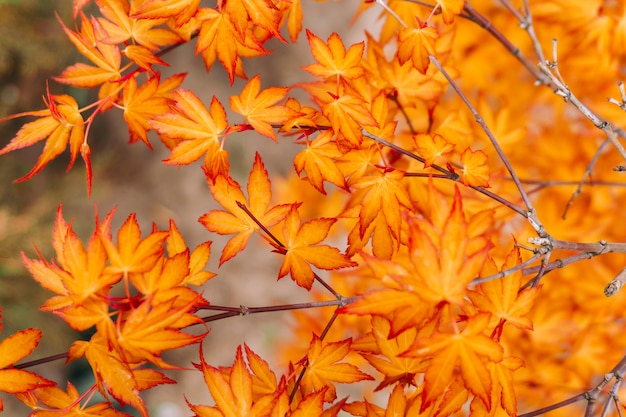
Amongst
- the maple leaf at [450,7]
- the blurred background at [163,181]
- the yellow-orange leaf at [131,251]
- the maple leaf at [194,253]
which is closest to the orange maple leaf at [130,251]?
the yellow-orange leaf at [131,251]

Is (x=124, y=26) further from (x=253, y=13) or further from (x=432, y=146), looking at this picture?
(x=432, y=146)

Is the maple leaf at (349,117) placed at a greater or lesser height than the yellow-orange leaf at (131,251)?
greater

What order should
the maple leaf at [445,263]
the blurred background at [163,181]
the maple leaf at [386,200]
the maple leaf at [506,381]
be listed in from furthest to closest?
the blurred background at [163,181] < the maple leaf at [386,200] < the maple leaf at [506,381] < the maple leaf at [445,263]

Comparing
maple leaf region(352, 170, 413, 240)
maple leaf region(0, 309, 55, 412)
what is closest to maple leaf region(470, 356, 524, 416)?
maple leaf region(352, 170, 413, 240)

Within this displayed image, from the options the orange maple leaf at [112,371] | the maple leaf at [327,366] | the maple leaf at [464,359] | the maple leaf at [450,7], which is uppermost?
the maple leaf at [450,7]

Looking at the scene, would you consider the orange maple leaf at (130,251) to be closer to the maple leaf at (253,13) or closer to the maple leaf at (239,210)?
the maple leaf at (239,210)

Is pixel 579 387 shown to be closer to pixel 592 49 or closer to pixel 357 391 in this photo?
pixel 592 49
